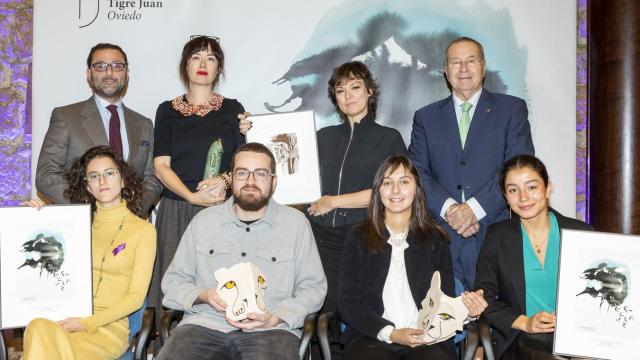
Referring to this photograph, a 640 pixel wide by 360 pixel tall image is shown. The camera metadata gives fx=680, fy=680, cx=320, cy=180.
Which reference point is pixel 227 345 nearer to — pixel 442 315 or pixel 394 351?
pixel 394 351

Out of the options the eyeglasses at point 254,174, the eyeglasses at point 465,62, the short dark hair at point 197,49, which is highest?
the short dark hair at point 197,49

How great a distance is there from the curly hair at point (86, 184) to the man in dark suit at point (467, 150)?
1847 millimetres

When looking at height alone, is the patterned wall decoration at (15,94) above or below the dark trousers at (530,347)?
above

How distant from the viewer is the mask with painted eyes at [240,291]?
3.45 metres

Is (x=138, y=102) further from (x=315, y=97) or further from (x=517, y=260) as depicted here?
(x=517, y=260)

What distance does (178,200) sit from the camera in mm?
4633

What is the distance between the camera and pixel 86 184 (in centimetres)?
420

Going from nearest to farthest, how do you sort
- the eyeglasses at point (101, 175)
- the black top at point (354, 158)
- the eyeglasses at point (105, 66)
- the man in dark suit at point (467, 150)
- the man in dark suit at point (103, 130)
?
the eyeglasses at point (101, 175) → the man in dark suit at point (467, 150) → the black top at point (354, 158) → the man in dark suit at point (103, 130) → the eyeglasses at point (105, 66)

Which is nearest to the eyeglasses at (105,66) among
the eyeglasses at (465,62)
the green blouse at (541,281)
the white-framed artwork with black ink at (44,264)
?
the white-framed artwork with black ink at (44,264)

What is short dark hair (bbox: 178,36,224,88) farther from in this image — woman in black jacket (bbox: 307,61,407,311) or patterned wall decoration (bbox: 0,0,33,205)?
patterned wall decoration (bbox: 0,0,33,205)

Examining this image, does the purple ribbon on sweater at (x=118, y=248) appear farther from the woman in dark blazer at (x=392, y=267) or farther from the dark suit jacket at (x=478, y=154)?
the dark suit jacket at (x=478, y=154)

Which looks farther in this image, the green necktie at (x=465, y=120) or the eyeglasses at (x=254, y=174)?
the green necktie at (x=465, y=120)

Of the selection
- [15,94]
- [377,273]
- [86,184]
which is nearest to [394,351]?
[377,273]

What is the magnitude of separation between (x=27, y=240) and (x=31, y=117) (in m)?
2.11
